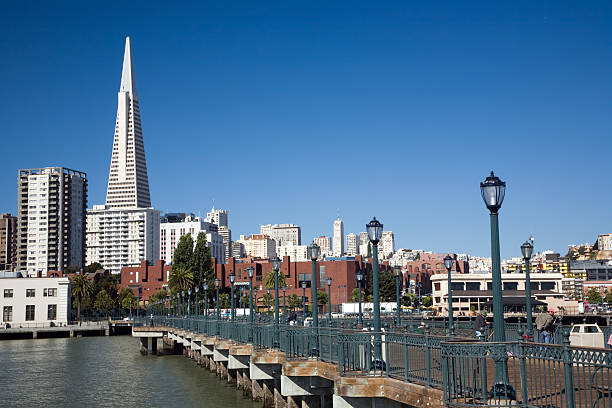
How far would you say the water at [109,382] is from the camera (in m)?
38.0

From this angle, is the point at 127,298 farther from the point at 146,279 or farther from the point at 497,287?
the point at 497,287

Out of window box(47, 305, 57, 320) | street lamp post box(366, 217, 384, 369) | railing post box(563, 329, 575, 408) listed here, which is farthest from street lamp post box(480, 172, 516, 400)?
window box(47, 305, 57, 320)

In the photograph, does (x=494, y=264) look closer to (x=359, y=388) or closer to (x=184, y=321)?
(x=359, y=388)

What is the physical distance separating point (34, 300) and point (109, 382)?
248ft

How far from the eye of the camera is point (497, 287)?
43.3 feet

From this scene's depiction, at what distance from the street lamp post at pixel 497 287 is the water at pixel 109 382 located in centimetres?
2326

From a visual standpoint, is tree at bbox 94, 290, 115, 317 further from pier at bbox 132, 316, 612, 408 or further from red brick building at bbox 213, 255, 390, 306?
pier at bbox 132, 316, 612, 408


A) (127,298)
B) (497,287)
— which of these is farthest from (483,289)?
(497,287)

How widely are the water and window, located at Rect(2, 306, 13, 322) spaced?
4506cm

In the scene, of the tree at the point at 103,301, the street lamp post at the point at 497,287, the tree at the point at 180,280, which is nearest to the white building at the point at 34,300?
the tree at the point at 180,280

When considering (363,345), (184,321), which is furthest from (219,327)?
(363,345)

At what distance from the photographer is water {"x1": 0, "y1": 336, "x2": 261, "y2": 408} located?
37969 millimetres

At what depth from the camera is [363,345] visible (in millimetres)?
18578

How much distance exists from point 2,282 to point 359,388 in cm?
10948
